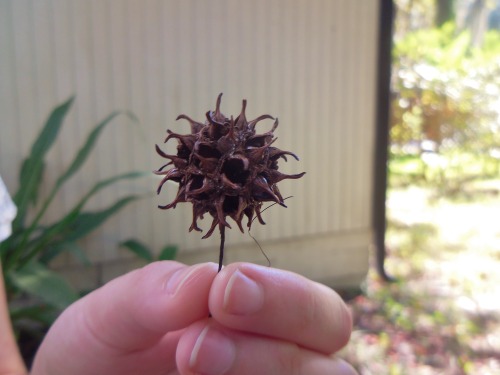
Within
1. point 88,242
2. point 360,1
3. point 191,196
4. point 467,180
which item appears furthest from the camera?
point 467,180

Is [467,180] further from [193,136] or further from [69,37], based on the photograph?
[193,136]

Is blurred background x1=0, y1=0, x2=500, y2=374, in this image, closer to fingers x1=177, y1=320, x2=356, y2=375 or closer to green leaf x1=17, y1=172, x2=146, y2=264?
green leaf x1=17, y1=172, x2=146, y2=264

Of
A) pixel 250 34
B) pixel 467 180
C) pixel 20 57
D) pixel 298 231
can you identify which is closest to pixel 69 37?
pixel 20 57

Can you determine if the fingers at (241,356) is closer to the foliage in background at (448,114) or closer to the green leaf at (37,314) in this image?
the green leaf at (37,314)

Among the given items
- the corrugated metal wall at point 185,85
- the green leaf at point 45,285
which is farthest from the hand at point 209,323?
the corrugated metal wall at point 185,85

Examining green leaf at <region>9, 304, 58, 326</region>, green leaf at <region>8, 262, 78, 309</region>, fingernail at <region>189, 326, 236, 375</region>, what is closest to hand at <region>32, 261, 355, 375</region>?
fingernail at <region>189, 326, 236, 375</region>

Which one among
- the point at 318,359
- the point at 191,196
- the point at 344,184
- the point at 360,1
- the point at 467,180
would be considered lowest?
the point at 467,180
